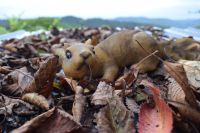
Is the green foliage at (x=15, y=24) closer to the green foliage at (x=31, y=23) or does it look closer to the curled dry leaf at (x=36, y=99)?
the green foliage at (x=31, y=23)

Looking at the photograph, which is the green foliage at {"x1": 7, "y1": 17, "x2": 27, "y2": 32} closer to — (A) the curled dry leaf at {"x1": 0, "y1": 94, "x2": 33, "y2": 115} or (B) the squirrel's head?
(B) the squirrel's head

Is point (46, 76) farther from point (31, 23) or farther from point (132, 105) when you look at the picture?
point (31, 23)

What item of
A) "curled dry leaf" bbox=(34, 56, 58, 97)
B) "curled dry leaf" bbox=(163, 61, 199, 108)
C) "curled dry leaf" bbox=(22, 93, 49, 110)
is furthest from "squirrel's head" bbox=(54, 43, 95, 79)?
"curled dry leaf" bbox=(163, 61, 199, 108)

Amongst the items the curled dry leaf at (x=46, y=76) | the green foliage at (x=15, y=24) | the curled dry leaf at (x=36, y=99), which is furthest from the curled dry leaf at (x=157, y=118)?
the green foliage at (x=15, y=24)

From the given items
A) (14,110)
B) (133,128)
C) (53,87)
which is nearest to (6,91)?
(53,87)

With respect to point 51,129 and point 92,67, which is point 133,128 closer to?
point 51,129
